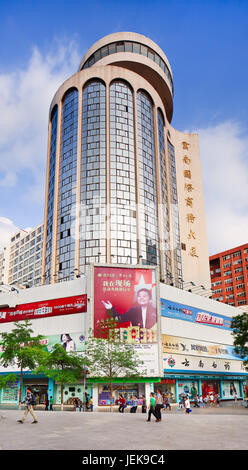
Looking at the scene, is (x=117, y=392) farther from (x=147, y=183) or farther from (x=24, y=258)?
(x=24, y=258)

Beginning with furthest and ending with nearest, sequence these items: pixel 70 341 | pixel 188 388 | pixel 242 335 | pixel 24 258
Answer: pixel 24 258 < pixel 188 388 < pixel 70 341 < pixel 242 335

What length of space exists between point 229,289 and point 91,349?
8546 centimetres

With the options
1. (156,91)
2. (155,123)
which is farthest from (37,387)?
(156,91)

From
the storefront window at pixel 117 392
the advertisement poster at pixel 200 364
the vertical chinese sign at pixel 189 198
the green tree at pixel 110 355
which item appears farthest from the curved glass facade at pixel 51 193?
the vertical chinese sign at pixel 189 198

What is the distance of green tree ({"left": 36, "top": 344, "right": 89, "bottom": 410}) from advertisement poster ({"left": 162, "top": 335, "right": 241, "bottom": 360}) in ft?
37.3

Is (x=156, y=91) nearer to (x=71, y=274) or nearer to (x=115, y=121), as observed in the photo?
(x=115, y=121)

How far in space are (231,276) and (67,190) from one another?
238ft

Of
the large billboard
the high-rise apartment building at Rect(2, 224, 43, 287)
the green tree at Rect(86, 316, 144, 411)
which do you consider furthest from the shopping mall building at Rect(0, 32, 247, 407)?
the high-rise apartment building at Rect(2, 224, 43, 287)

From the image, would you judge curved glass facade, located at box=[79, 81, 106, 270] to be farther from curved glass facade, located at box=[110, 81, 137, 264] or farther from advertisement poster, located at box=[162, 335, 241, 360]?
advertisement poster, located at box=[162, 335, 241, 360]

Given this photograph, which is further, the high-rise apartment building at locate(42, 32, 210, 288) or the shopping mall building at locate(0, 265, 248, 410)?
the high-rise apartment building at locate(42, 32, 210, 288)

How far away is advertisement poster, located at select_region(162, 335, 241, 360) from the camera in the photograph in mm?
48938

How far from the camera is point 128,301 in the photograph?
47.3 metres

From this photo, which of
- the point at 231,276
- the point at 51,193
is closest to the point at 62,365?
the point at 51,193

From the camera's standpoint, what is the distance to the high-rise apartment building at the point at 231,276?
117 m
